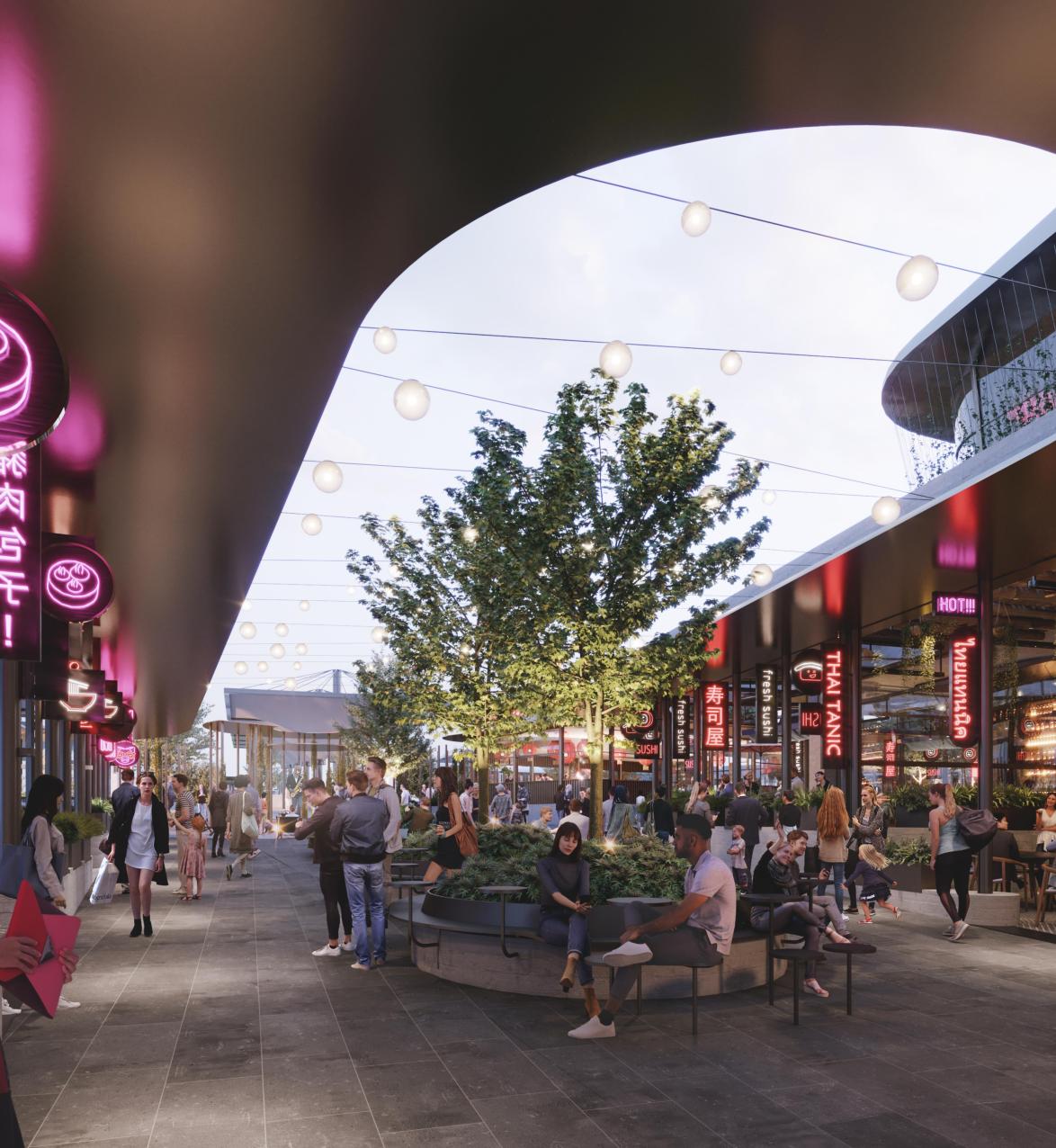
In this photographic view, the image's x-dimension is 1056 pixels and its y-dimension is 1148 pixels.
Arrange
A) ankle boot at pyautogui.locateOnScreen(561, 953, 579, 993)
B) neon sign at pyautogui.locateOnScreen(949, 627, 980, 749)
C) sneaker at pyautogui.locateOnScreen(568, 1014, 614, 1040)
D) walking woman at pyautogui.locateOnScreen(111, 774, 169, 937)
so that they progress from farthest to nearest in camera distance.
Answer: neon sign at pyautogui.locateOnScreen(949, 627, 980, 749), walking woman at pyautogui.locateOnScreen(111, 774, 169, 937), ankle boot at pyautogui.locateOnScreen(561, 953, 579, 993), sneaker at pyautogui.locateOnScreen(568, 1014, 614, 1040)

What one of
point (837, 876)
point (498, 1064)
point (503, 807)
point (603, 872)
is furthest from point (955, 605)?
point (503, 807)

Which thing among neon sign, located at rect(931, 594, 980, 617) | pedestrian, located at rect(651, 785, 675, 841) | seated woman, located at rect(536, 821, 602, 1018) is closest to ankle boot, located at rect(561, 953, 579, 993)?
seated woman, located at rect(536, 821, 602, 1018)

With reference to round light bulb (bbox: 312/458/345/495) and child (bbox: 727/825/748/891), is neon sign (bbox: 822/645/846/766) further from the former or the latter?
round light bulb (bbox: 312/458/345/495)

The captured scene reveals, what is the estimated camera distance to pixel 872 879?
15.0m

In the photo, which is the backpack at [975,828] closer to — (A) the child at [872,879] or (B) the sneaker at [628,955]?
(A) the child at [872,879]

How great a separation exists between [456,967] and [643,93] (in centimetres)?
798

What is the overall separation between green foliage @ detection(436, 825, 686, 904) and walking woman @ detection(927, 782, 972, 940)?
3.58 meters

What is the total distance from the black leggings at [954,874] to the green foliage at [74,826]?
34.6 ft

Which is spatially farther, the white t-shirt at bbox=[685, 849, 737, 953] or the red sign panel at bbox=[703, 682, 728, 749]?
the red sign panel at bbox=[703, 682, 728, 749]

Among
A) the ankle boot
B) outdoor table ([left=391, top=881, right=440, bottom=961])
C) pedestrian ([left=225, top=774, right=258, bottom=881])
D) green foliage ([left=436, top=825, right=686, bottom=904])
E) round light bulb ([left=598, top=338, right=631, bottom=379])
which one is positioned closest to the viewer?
the ankle boot

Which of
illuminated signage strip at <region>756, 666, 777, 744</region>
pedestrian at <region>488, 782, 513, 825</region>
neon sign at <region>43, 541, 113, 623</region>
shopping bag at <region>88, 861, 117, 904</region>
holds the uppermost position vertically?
neon sign at <region>43, 541, 113, 623</region>

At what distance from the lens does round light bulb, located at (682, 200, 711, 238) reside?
296 inches

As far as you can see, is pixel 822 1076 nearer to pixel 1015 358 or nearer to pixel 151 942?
pixel 151 942

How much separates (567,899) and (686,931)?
1.07 meters
